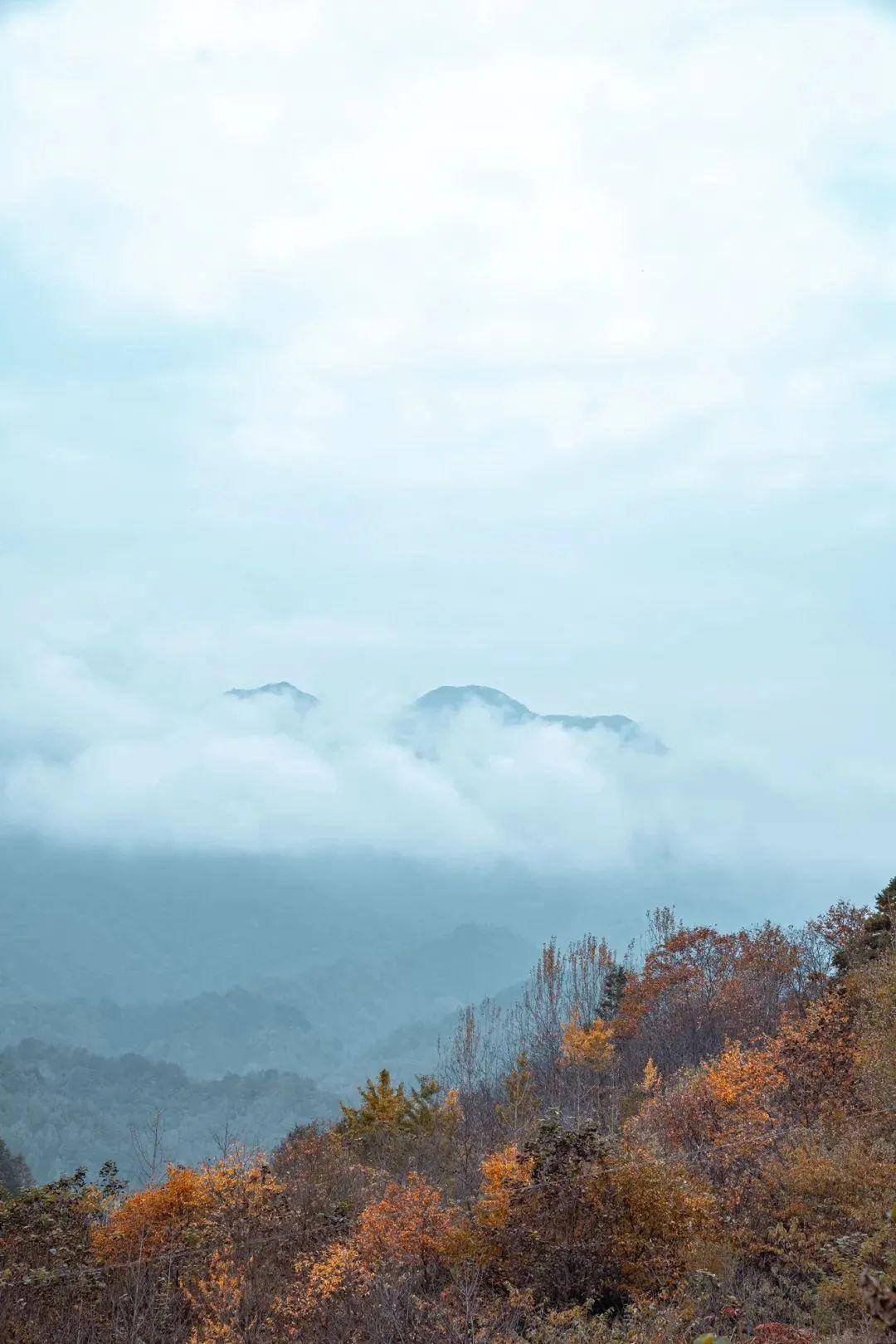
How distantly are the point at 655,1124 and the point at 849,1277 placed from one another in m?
11.3

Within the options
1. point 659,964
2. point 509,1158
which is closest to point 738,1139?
point 509,1158

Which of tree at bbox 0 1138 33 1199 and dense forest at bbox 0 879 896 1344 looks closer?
dense forest at bbox 0 879 896 1344

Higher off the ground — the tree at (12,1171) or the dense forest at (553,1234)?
the dense forest at (553,1234)

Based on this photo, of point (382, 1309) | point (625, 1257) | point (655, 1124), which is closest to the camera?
point (382, 1309)

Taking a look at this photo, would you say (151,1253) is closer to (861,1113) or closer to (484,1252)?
(484,1252)

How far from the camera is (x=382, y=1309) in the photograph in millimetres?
14430

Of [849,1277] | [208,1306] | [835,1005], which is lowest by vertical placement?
[208,1306]

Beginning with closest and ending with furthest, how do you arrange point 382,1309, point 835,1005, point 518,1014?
point 382,1309 < point 835,1005 < point 518,1014

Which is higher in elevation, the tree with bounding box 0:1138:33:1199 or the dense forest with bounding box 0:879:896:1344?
the dense forest with bounding box 0:879:896:1344

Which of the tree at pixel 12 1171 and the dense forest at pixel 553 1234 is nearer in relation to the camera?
the dense forest at pixel 553 1234

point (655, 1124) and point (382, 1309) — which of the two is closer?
point (382, 1309)

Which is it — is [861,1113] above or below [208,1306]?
above

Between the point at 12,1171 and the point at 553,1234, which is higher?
the point at 553,1234

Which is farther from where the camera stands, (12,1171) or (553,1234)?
(12,1171)
